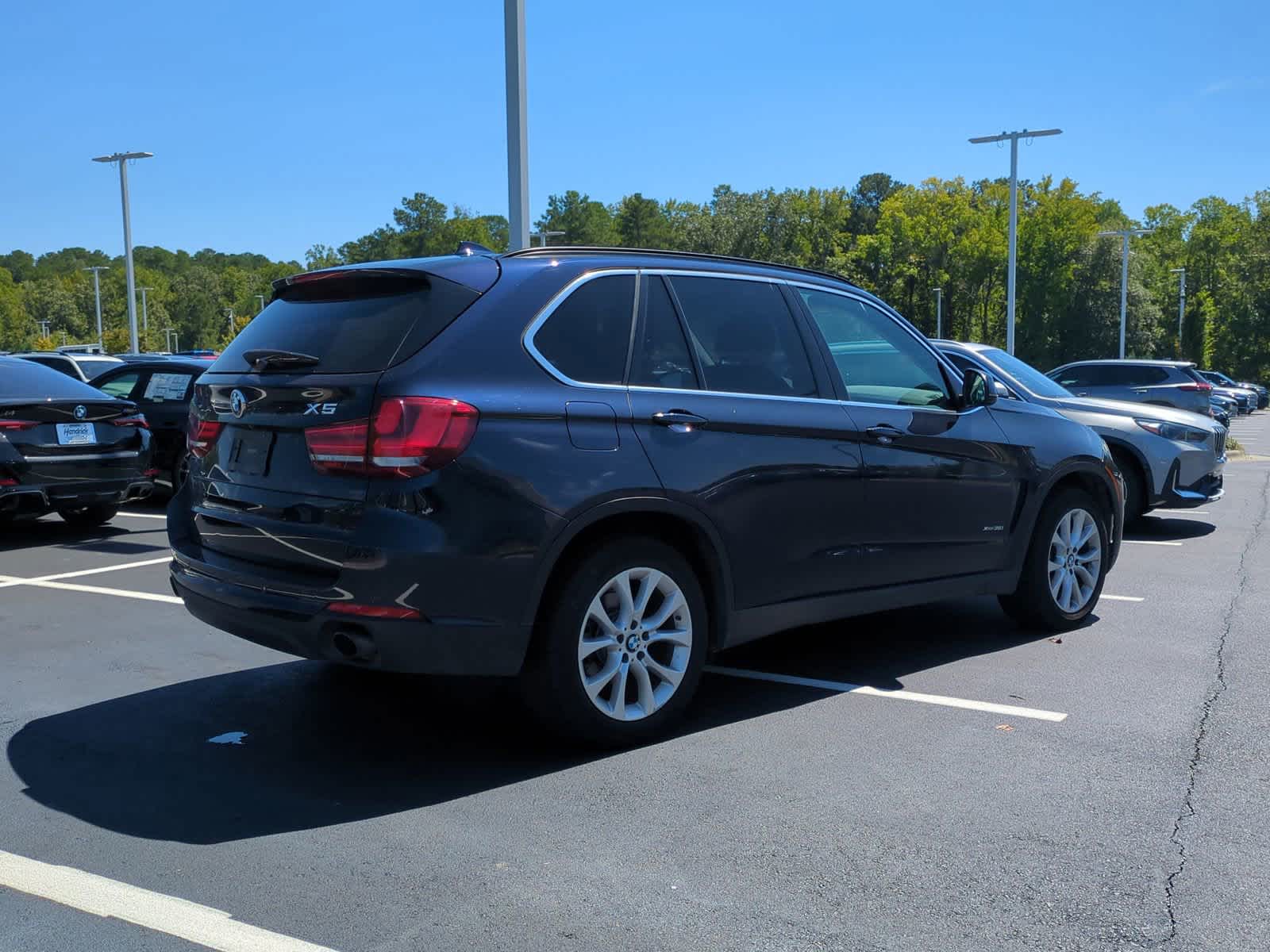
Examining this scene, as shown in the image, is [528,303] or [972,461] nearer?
[528,303]

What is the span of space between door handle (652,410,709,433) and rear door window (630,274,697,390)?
0.12 metres

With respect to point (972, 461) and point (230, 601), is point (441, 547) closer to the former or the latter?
point (230, 601)

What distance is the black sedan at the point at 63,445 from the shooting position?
9430 mm

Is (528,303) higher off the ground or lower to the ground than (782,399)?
higher

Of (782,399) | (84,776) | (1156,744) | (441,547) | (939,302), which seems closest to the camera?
(441,547)

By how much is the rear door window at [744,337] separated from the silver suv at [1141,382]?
1451 cm

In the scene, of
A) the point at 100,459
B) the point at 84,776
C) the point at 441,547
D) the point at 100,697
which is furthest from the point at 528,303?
the point at 100,459

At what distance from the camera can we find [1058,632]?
6.51 m

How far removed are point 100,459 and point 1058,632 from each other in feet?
25.1

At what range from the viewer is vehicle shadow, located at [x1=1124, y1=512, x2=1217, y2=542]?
10680 millimetres

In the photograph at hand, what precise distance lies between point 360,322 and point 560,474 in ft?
3.10

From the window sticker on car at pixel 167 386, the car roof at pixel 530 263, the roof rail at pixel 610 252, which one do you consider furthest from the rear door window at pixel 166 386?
the roof rail at pixel 610 252

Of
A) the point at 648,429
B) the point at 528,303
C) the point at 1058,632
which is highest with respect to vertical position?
the point at 528,303

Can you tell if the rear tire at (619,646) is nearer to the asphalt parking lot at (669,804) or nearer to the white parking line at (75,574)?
the asphalt parking lot at (669,804)
